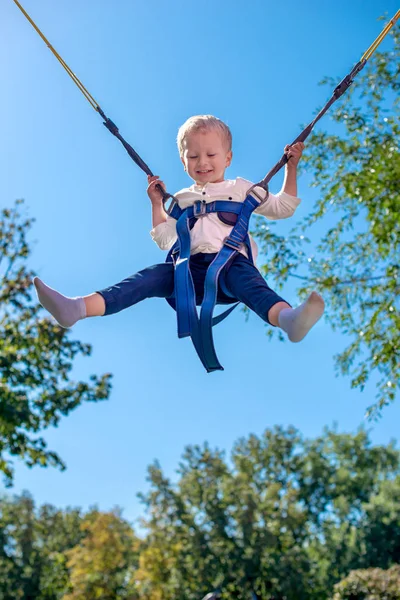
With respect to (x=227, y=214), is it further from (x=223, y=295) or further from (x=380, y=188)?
(x=380, y=188)

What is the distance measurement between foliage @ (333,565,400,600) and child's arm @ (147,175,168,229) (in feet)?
36.1

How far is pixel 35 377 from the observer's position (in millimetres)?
10945

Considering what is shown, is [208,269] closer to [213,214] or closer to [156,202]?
[213,214]

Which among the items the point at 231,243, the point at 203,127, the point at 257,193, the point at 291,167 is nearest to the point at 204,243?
the point at 231,243

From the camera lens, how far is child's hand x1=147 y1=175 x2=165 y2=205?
10.5 ft

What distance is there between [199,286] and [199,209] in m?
0.34

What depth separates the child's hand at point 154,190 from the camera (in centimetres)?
319

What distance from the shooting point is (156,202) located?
127 inches

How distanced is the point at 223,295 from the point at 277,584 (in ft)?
90.5

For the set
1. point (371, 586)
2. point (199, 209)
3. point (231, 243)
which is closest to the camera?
point (231, 243)

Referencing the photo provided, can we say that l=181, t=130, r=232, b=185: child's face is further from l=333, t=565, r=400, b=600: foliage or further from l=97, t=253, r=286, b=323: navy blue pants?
l=333, t=565, r=400, b=600: foliage

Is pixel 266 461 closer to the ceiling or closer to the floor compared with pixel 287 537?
closer to the ceiling

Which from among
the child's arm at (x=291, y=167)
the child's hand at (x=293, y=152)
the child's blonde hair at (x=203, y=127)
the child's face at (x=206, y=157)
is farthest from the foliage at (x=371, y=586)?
the child's blonde hair at (x=203, y=127)

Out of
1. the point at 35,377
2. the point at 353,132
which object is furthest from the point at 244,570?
the point at 353,132
